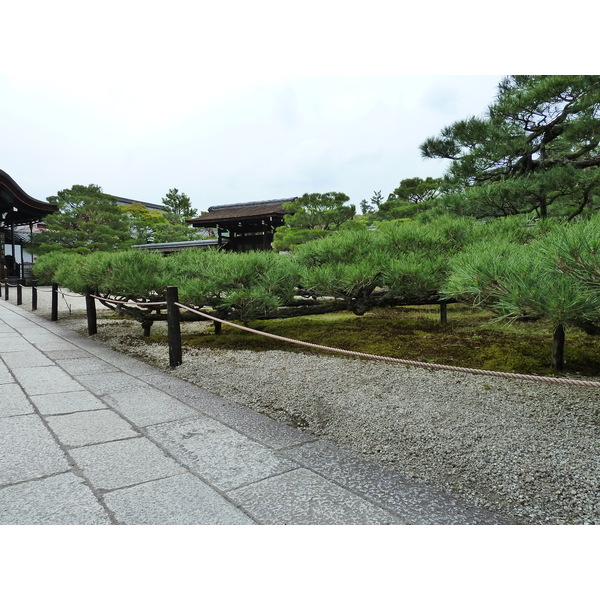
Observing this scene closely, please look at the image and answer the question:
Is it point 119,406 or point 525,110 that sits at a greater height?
point 525,110

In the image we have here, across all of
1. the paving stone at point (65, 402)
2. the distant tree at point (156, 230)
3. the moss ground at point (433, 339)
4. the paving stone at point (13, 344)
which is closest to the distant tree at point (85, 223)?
the distant tree at point (156, 230)

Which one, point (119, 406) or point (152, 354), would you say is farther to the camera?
point (152, 354)

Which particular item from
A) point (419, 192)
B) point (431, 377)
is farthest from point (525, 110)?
point (419, 192)

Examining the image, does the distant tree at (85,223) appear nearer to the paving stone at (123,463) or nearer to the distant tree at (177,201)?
the distant tree at (177,201)

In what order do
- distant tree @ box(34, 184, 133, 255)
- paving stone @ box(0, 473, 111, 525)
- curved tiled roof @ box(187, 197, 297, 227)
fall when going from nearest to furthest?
paving stone @ box(0, 473, 111, 525) → distant tree @ box(34, 184, 133, 255) → curved tiled roof @ box(187, 197, 297, 227)

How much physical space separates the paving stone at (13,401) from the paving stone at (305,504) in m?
1.83

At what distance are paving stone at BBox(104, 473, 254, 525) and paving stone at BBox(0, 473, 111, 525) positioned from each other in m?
0.07

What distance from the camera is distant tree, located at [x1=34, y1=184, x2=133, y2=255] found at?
17.4m

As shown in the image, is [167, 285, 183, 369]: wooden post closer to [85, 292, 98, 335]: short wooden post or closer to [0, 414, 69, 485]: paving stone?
[0, 414, 69, 485]: paving stone

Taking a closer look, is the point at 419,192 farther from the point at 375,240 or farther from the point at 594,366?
the point at 594,366

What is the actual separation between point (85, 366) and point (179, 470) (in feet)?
8.49

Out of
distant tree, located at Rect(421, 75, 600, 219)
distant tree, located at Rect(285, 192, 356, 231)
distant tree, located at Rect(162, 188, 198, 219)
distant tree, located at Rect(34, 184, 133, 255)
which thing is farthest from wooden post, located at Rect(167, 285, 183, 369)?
distant tree, located at Rect(162, 188, 198, 219)

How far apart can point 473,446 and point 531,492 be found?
0.39 meters

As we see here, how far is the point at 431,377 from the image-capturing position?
10.4 ft
